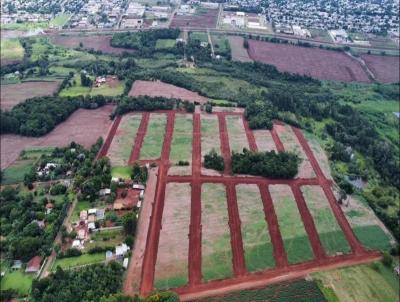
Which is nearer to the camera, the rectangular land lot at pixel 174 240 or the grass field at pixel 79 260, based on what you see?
the rectangular land lot at pixel 174 240

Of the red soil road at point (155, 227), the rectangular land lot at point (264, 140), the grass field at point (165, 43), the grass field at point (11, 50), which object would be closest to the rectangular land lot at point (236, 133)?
the rectangular land lot at point (264, 140)

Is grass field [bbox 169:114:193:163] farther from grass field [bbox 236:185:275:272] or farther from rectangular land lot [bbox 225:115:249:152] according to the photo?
grass field [bbox 236:185:275:272]

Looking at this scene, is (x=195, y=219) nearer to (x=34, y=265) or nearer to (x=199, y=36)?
(x=34, y=265)

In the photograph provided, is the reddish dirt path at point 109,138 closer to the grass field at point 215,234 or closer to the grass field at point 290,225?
the grass field at point 215,234

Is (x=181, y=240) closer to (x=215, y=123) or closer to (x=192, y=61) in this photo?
(x=215, y=123)

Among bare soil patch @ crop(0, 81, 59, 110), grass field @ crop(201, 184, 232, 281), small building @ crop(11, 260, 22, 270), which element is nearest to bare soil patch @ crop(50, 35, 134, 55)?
bare soil patch @ crop(0, 81, 59, 110)

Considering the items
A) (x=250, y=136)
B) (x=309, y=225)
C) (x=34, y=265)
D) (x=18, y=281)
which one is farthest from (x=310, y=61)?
(x=18, y=281)

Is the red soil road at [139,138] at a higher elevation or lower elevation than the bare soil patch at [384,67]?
lower

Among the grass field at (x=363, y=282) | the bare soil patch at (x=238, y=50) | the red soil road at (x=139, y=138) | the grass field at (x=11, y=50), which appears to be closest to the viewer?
the grass field at (x=363, y=282)
